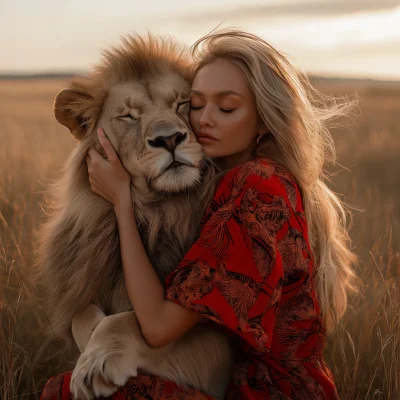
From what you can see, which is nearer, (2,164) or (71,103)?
(71,103)

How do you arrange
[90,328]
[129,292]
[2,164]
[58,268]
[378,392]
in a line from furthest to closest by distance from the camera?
1. [2,164]
2. [378,392]
3. [58,268]
4. [90,328]
5. [129,292]

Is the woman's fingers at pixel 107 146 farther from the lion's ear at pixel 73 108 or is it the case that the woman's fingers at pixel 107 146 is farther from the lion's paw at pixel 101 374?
the lion's paw at pixel 101 374

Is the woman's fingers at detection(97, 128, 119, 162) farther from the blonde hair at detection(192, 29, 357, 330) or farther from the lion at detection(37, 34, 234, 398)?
the blonde hair at detection(192, 29, 357, 330)

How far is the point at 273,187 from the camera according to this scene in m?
2.62

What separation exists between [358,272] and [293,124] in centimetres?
327

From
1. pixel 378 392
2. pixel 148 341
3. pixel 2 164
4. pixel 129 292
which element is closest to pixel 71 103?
pixel 129 292

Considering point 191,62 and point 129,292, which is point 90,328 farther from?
point 191,62

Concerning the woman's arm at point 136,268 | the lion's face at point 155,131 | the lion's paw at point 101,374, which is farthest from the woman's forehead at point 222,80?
the lion's paw at point 101,374

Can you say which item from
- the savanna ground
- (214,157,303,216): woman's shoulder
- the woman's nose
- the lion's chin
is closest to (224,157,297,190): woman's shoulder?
(214,157,303,216): woman's shoulder

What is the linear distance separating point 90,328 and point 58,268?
0.36 meters

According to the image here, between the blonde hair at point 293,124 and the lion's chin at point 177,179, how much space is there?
427 mm

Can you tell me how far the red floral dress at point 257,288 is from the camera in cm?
247

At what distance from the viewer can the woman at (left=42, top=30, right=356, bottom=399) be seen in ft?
8.17

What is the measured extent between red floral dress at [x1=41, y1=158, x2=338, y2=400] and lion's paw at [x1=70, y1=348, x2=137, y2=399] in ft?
0.18
